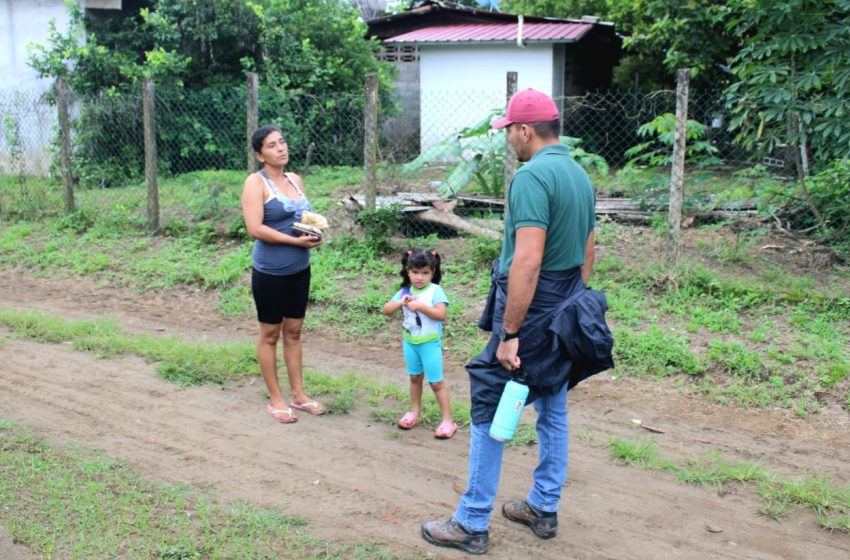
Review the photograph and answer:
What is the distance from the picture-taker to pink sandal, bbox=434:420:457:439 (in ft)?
15.8

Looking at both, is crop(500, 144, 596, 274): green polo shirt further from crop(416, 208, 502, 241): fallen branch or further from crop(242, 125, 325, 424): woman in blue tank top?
crop(416, 208, 502, 241): fallen branch

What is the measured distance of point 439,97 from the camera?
59.2 ft

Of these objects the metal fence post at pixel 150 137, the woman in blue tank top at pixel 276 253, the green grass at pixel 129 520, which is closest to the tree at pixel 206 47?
the metal fence post at pixel 150 137

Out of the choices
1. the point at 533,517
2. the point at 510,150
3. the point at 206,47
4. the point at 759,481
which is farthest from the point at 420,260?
the point at 206,47

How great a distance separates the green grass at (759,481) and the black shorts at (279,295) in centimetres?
210

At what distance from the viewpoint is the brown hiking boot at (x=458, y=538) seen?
3.63 meters

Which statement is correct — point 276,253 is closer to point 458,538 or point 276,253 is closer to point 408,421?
point 408,421

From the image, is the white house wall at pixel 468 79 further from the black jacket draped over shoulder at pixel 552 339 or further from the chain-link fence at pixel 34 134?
the black jacket draped over shoulder at pixel 552 339

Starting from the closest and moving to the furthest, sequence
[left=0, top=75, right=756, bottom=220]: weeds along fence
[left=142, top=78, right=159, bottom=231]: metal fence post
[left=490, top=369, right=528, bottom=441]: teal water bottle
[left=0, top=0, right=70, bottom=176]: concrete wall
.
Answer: [left=490, top=369, right=528, bottom=441]: teal water bottle
[left=142, top=78, right=159, bottom=231]: metal fence post
[left=0, top=75, right=756, bottom=220]: weeds along fence
[left=0, top=0, right=70, bottom=176]: concrete wall

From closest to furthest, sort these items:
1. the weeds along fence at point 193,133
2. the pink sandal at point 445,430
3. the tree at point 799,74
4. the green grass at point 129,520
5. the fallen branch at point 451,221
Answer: the green grass at point 129,520 < the pink sandal at point 445,430 < the tree at point 799,74 < the fallen branch at point 451,221 < the weeds along fence at point 193,133

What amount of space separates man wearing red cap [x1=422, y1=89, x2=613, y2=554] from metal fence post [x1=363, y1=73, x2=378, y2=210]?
4.67 metres

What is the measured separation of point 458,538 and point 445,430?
1228mm

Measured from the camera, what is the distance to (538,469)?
381 cm

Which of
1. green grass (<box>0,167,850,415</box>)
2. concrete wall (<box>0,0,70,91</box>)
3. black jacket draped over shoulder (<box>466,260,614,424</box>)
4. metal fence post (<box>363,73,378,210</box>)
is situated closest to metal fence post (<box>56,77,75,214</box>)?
green grass (<box>0,167,850,415</box>)
